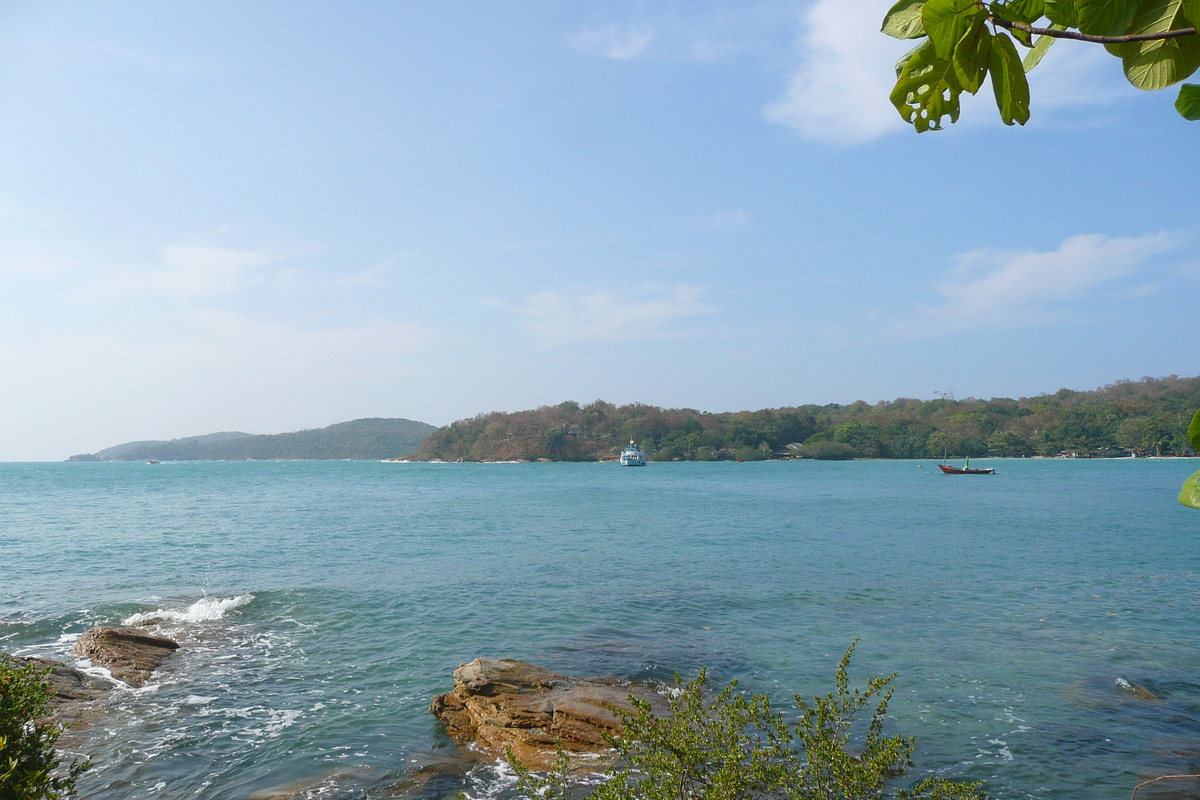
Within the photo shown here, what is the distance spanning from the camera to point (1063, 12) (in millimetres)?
1170

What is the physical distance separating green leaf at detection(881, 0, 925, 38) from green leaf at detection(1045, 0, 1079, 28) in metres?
0.20

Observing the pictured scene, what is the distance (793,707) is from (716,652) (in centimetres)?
316

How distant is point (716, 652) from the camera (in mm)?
14531

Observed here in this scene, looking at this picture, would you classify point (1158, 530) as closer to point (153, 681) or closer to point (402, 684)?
point (402, 684)

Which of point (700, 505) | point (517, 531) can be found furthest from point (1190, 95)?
point (700, 505)

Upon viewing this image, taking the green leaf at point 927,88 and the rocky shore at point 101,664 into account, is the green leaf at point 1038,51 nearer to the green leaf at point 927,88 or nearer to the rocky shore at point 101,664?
the green leaf at point 927,88

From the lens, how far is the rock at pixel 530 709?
32.3ft

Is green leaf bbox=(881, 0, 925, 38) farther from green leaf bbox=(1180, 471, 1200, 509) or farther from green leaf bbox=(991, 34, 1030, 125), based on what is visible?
green leaf bbox=(1180, 471, 1200, 509)

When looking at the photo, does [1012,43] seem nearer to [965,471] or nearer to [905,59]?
[905,59]

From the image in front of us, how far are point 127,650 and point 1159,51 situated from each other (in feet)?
57.8

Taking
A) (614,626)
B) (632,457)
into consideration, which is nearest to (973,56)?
(614,626)

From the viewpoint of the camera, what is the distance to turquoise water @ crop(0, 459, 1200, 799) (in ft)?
32.9

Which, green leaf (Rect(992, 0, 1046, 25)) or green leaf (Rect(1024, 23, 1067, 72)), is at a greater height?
green leaf (Rect(1024, 23, 1067, 72))

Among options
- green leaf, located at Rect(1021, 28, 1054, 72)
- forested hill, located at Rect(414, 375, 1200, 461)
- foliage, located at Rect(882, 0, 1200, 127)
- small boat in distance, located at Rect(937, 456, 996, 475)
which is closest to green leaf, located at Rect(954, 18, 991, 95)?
foliage, located at Rect(882, 0, 1200, 127)
